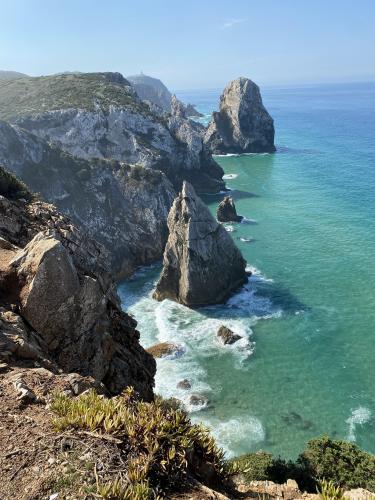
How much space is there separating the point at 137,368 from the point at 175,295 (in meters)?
36.7

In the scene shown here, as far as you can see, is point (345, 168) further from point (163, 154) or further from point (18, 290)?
point (18, 290)

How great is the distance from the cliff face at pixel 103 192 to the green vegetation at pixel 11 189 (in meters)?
41.3

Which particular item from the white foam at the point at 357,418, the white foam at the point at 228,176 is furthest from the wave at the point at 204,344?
the white foam at the point at 228,176

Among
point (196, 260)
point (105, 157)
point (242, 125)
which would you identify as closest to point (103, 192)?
point (105, 157)

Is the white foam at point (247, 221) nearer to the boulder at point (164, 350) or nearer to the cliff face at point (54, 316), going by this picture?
the boulder at point (164, 350)

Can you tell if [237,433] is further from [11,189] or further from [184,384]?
[11,189]

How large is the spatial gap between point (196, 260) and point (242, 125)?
102700mm

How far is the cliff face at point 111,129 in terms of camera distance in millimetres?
94938

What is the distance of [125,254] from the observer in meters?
66.2

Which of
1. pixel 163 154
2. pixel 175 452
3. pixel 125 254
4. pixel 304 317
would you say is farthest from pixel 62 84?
pixel 175 452

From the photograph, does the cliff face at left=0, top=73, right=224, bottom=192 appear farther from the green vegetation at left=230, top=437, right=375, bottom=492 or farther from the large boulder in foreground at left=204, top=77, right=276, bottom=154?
the green vegetation at left=230, top=437, right=375, bottom=492

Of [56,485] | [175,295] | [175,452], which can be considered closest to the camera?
[56,485]

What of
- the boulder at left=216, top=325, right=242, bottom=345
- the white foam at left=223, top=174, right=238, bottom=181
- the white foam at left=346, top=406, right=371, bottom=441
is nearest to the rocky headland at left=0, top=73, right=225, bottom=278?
the white foam at left=223, top=174, right=238, bottom=181

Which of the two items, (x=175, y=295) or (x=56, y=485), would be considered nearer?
(x=56, y=485)
